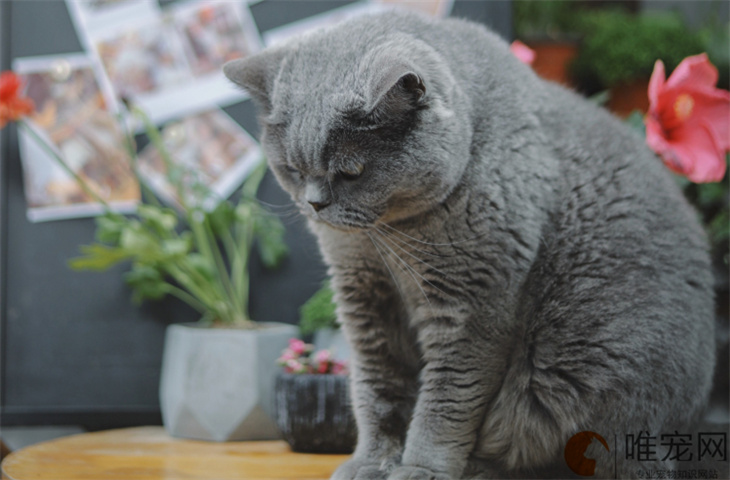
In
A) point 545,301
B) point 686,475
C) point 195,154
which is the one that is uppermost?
point 195,154

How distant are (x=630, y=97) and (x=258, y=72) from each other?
1553 millimetres

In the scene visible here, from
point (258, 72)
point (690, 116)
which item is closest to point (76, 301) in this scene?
point (258, 72)

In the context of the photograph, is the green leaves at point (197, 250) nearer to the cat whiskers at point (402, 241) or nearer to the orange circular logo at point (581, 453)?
the cat whiskers at point (402, 241)

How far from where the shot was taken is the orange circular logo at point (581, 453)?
0.90m

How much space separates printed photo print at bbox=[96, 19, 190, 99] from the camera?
1.68 m

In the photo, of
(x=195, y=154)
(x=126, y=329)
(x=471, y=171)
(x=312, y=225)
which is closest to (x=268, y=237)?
(x=195, y=154)

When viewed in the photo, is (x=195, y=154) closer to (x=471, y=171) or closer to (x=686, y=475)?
(x=471, y=171)

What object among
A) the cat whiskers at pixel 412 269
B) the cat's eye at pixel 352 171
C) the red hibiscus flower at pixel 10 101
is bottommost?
the cat whiskers at pixel 412 269

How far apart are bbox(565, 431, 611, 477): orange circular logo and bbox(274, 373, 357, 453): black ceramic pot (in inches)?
15.5

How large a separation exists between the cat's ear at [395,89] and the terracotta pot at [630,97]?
1.47 metres

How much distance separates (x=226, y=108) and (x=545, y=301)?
1083 millimetres

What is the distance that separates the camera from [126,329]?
1685mm

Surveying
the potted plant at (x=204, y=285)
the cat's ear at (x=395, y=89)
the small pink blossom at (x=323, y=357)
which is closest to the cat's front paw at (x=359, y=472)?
the small pink blossom at (x=323, y=357)

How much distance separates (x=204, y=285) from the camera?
4.75 ft
